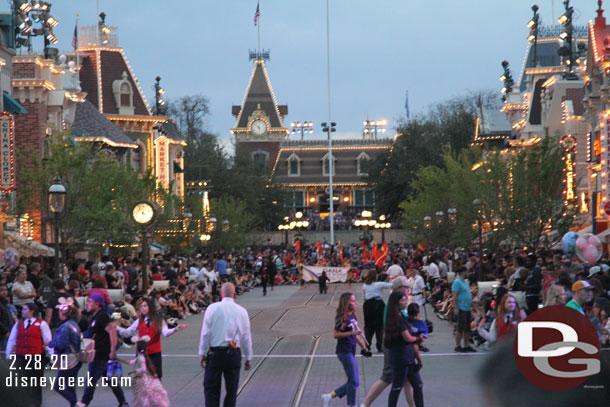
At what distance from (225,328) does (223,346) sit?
0.71ft

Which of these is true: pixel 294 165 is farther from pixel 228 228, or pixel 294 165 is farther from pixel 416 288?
pixel 416 288

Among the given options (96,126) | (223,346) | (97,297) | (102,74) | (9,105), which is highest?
(102,74)

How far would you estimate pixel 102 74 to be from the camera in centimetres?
5859

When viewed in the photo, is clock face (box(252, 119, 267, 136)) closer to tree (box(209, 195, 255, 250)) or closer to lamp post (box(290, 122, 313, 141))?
lamp post (box(290, 122, 313, 141))

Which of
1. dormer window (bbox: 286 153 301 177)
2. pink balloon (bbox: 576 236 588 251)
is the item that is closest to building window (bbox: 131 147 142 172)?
pink balloon (bbox: 576 236 588 251)

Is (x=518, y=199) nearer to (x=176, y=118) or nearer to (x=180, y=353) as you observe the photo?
(x=180, y=353)

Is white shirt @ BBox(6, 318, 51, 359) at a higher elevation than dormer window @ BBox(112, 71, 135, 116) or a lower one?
lower

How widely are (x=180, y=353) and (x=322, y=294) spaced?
875 inches

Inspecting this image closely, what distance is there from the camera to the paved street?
14.8 m

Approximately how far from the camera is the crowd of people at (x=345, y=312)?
43.1 feet

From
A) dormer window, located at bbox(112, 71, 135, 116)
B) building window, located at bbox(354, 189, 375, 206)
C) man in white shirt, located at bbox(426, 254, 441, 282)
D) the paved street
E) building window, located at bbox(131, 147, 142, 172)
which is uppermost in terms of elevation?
dormer window, located at bbox(112, 71, 135, 116)

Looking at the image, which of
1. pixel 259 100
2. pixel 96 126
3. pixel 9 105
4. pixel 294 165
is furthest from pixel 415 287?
pixel 259 100

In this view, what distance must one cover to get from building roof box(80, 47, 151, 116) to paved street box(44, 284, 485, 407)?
31185 millimetres

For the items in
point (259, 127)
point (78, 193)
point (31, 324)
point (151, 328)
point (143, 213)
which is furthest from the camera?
point (259, 127)
